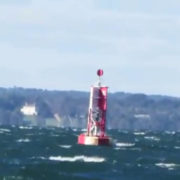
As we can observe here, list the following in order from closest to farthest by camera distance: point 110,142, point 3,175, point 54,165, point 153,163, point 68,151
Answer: point 3,175
point 54,165
point 153,163
point 68,151
point 110,142

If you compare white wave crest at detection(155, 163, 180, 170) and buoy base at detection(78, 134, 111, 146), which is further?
buoy base at detection(78, 134, 111, 146)

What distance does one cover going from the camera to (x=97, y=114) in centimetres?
10638

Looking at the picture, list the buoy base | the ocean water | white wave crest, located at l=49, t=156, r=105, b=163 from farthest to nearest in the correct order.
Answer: the buoy base < white wave crest, located at l=49, t=156, r=105, b=163 < the ocean water

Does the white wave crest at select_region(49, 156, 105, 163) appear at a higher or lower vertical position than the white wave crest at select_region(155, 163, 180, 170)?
higher

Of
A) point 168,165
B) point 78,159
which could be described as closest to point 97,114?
point 78,159

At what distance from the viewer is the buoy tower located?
105875mm

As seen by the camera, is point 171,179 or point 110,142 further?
point 110,142

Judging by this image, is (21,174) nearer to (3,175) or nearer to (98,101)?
(3,175)

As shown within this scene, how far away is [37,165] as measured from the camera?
76.8m

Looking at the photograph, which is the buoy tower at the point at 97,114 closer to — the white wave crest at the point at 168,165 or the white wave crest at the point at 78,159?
the white wave crest at the point at 78,159

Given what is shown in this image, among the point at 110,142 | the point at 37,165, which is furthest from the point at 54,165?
the point at 110,142

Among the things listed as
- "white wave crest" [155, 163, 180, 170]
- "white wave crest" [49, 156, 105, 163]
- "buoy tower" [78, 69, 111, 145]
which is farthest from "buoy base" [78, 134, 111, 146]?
"white wave crest" [155, 163, 180, 170]

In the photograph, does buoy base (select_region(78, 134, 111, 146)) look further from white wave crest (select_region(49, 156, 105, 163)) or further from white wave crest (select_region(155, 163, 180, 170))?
white wave crest (select_region(155, 163, 180, 170))

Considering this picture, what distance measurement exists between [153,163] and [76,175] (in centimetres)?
1514
